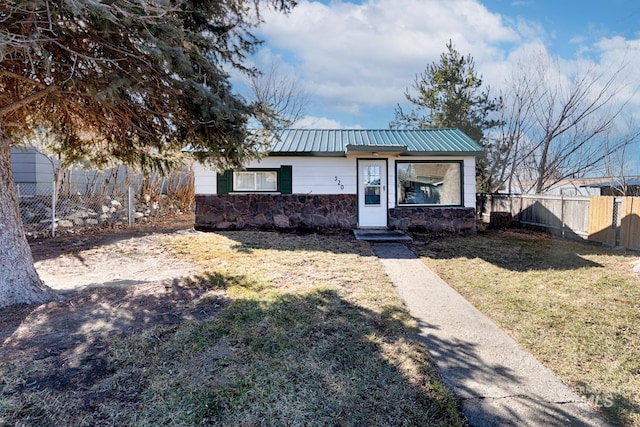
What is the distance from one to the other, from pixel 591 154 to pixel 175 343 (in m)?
16.7

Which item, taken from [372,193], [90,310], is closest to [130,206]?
[372,193]

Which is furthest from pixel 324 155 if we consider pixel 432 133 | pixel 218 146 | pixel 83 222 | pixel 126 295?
pixel 83 222

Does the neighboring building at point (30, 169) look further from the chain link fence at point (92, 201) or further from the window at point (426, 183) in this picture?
the window at point (426, 183)

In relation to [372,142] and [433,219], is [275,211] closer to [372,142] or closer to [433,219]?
[372,142]

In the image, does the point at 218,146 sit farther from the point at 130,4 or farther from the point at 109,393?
the point at 109,393

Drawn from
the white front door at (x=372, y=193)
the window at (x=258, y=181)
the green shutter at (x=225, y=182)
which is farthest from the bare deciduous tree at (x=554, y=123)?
the green shutter at (x=225, y=182)

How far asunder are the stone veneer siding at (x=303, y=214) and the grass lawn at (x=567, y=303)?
1.85m

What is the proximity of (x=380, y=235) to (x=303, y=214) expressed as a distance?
2.39 meters

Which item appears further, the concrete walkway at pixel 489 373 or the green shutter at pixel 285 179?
the green shutter at pixel 285 179

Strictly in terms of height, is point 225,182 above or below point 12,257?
above

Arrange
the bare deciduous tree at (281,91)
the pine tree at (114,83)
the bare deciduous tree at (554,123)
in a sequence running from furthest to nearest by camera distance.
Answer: the bare deciduous tree at (281,91) → the bare deciduous tree at (554,123) → the pine tree at (114,83)

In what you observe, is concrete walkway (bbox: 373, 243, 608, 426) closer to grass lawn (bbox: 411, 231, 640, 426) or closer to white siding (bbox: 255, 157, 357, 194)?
grass lawn (bbox: 411, 231, 640, 426)

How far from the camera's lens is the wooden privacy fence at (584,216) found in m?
7.38

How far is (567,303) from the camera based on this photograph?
4039 millimetres
